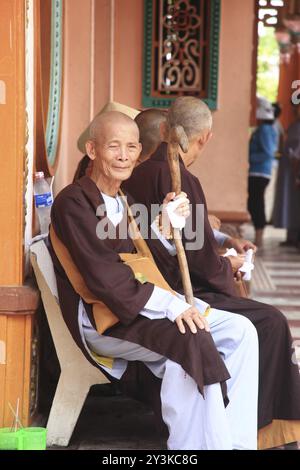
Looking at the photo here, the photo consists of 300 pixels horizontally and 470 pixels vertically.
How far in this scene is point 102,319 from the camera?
315 cm

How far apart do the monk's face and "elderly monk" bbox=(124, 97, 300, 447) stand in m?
0.30

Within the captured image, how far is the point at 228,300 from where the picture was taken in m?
3.62

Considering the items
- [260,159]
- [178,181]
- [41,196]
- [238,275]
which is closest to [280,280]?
[260,159]

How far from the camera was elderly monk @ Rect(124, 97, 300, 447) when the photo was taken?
11.5 feet

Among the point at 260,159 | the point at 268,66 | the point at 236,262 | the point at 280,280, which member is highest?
the point at 268,66

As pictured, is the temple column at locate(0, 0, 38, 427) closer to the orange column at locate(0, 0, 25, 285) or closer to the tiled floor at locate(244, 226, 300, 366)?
the orange column at locate(0, 0, 25, 285)

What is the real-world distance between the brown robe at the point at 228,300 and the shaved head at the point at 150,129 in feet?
1.31

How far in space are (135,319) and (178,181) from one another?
515 mm

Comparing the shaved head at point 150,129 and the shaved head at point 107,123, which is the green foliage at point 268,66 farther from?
the shaved head at point 107,123

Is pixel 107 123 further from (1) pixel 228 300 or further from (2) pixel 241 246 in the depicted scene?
(2) pixel 241 246

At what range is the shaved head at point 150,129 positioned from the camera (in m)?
4.02

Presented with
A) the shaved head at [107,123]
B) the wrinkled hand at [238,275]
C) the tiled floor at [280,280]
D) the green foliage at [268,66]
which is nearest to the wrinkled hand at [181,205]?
the shaved head at [107,123]

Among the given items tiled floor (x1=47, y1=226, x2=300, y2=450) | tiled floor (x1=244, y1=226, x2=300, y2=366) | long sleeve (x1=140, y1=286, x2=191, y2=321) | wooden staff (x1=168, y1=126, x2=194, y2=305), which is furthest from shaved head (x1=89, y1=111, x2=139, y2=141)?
tiled floor (x1=244, y1=226, x2=300, y2=366)
